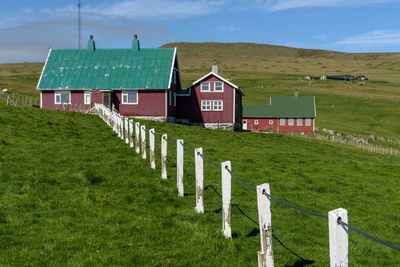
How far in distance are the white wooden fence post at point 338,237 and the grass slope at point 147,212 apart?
93.2 inches

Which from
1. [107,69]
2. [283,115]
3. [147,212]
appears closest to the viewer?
[147,212]

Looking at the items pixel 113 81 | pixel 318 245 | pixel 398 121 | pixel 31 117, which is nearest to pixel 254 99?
pixel 398 121

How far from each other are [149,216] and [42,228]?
2.13 meters

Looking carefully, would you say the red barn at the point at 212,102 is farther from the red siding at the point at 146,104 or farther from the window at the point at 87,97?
the window at the point at 87,97

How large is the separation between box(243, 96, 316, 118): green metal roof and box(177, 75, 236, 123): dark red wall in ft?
83.9

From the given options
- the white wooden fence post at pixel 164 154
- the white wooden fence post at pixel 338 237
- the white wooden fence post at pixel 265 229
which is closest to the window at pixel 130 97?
the white wooden fence post at pixel 164 154

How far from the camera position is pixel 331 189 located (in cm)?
1625

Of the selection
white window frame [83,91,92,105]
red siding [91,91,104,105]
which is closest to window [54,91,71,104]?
white window frame [83,91,92,105]

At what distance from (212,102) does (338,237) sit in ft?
150

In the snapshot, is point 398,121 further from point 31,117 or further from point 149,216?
point 149,216

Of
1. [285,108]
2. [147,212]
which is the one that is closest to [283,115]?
[285,108]

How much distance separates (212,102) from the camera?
50.6 meters

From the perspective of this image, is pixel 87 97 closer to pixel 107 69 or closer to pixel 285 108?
pixel 107 69

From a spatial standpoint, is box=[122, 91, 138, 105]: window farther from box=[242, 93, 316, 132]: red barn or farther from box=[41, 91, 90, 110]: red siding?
box=[242, 93, 316, 132]: red barn
